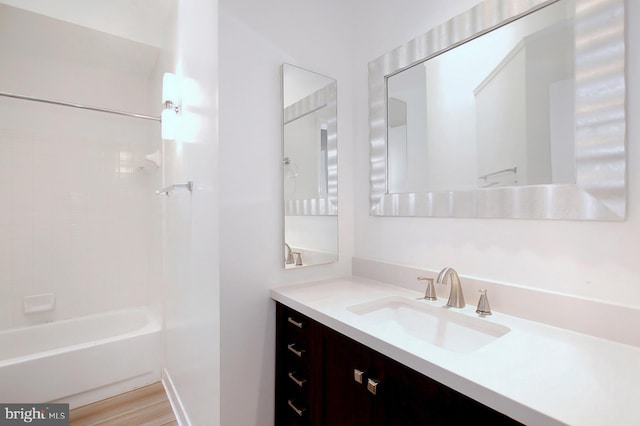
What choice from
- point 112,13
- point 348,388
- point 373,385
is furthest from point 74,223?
point 373,385

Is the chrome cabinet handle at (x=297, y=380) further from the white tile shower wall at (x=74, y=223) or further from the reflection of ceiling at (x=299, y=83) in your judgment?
the white tile shower wall at (x=74, y=223)

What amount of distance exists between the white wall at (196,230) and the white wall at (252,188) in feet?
0.17

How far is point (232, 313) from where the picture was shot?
49.4 inches

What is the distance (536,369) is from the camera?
674 mm

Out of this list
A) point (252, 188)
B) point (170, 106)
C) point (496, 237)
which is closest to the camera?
point (496, 237)

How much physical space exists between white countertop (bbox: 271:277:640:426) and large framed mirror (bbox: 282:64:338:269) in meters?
0.52

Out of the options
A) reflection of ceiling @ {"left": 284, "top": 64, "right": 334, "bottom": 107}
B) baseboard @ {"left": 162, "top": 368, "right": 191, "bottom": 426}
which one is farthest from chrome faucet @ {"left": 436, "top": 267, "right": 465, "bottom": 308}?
baseboard @ {"left": 162, "top": 368, "right": 191, "bottom": 426}

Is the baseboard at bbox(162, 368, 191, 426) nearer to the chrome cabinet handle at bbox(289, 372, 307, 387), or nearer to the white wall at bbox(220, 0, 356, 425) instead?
the white wall at bbox(220, 0, 356, 425)

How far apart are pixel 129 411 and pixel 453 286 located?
87.0 inches

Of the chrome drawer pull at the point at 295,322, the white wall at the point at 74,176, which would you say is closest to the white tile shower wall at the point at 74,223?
the white wall at the point at 74,176

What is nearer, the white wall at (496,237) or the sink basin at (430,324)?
the white wall at (496,237)

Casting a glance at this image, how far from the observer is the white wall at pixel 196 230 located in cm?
129

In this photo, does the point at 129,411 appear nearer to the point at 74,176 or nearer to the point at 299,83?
the point at 74,176

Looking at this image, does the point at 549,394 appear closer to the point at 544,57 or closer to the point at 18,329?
the point at 544,57
